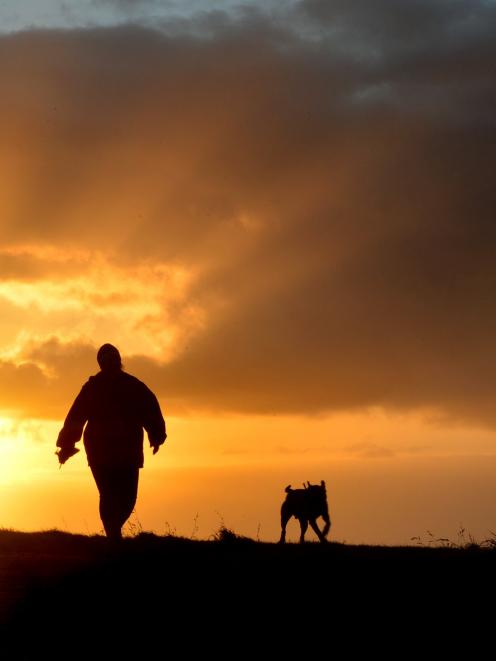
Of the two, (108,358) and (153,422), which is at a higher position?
(108,358)

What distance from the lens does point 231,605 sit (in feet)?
28.5

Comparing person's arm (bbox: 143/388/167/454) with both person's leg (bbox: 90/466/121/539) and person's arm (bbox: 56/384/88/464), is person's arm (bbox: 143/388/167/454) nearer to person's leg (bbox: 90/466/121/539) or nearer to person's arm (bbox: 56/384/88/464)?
person's leg (bbox: 90/466/121/539)

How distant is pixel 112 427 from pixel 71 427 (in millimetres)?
604

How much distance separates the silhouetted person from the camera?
16.3 meters

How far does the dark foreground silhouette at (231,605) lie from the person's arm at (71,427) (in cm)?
475

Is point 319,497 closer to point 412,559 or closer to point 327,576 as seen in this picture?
point 412,559

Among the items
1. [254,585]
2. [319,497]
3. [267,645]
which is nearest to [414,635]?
[267,645]

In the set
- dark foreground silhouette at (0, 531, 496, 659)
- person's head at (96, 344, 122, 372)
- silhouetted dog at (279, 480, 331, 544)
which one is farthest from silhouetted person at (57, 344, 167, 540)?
dark foreground silhouette at (0, 531, 496, 659)

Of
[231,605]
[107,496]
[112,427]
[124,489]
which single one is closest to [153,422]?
[112,427]

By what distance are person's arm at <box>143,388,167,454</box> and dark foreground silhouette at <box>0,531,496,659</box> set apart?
4.93m

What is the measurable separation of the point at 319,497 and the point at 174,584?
9824 millimetres

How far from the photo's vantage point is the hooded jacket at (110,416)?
16.3 m

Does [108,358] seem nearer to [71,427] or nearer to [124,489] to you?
[71,427]

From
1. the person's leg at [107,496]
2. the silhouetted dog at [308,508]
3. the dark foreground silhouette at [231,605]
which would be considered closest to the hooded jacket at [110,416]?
the person's leg at [107,496]
